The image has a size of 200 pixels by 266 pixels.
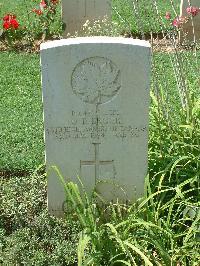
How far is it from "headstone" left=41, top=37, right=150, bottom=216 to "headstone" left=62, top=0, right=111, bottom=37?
4.42 m

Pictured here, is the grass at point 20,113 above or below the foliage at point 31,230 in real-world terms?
above

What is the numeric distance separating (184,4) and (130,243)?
5.45 metres

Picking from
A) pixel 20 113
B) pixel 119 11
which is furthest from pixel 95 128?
pixel 119 11

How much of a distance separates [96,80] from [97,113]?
0.76 ft

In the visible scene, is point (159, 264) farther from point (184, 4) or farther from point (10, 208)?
point (184, 4)

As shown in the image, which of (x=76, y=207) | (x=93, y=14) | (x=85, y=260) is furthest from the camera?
(x=93, y=14)

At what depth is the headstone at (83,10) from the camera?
7.93m

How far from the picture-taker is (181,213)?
12.5 feet

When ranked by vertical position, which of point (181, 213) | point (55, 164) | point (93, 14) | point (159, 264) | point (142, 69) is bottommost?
point (159, 264)

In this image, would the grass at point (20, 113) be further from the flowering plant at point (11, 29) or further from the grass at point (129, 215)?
the flowering plant at point (11, 29)

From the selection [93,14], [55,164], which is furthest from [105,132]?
[93,14]

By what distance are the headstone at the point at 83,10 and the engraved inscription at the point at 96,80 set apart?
14.7 ft

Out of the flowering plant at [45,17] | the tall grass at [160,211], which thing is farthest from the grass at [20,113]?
the tall grass at [160,211]

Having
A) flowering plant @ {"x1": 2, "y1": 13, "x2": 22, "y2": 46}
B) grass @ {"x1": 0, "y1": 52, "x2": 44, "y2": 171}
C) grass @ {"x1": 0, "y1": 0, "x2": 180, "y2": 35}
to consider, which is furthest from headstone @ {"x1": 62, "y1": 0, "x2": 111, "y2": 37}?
grass @ {"x1": 0, "y1": 52, "x2": 44, "y2": 171}
